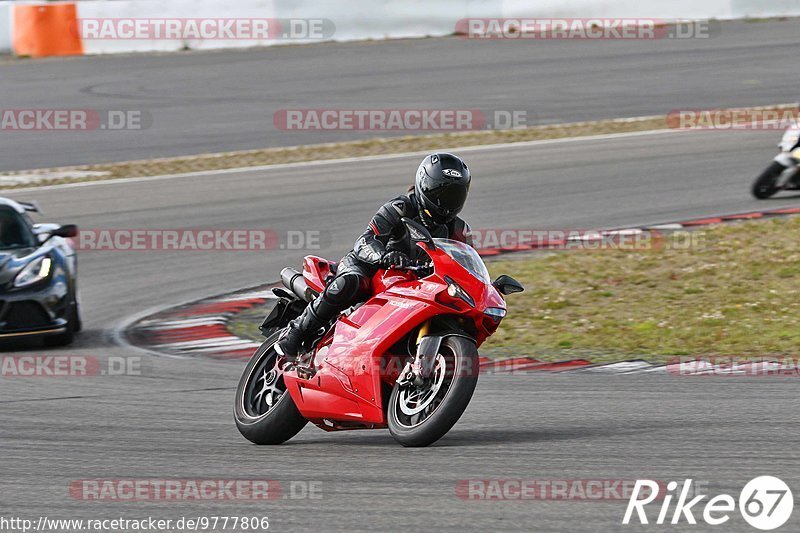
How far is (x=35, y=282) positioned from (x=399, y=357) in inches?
198

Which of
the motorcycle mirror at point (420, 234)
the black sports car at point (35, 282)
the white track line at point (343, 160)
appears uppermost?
the motorcycle mirror at point (420, 234)

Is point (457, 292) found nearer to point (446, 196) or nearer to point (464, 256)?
point (464, 256)

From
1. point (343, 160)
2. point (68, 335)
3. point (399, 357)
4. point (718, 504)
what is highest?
point (399, 357)

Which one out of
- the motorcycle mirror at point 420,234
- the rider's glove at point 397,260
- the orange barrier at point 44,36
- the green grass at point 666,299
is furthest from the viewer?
the orange barrier at point 44,36

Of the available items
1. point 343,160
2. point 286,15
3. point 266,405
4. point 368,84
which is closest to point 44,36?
point 286,15

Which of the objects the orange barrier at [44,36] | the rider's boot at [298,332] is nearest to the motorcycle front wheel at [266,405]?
the rider's boot at [298,332]

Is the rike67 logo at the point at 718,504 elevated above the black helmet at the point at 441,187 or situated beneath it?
situated beneath

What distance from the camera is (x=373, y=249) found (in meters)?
6.62

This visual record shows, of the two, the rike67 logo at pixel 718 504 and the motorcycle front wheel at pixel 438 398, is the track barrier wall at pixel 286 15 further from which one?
the rike67 logo at pixel 718 504

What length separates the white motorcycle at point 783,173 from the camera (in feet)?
49.9

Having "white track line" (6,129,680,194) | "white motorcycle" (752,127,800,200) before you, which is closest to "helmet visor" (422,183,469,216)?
"white motorcycle" (752,127,800,200)

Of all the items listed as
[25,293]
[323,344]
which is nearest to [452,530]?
[323,344]

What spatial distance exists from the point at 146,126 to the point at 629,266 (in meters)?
10.9

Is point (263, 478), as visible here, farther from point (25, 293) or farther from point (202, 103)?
point (202, 103)
